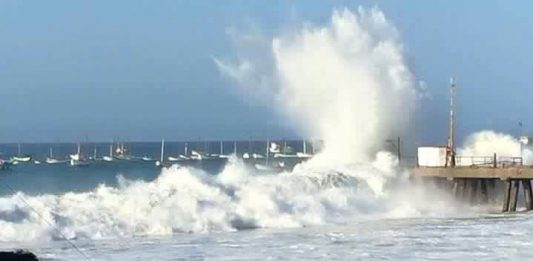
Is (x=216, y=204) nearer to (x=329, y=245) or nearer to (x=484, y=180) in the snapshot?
(x=329, y=245)

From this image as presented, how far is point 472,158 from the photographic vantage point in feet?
183

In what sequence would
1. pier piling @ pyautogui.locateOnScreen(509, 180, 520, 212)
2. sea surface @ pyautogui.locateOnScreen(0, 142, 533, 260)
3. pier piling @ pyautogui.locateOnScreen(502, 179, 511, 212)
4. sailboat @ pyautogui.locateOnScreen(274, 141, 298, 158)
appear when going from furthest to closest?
sailboat @ pyautogui.locateOnScreen(274, 141, 298, 158) → pier piling @ pyautogui.locateOnScreen(509, 180, 520, 212) → pier piling @ pyautogui.locateOnScreen(502, 179, 511, 212) → sea surface @ pyautogui.locateOnScreen(0, 142, 533, 260)

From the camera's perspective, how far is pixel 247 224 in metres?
39.7

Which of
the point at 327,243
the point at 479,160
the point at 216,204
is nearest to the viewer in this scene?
the point at 327,243

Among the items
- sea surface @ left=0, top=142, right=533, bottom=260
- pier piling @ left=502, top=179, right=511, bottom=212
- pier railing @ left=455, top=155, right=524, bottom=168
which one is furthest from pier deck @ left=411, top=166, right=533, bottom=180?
pier railing @ left=455, top=155, right=524, bottom=168

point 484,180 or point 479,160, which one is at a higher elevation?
point 479,160

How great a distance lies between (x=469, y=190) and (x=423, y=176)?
219 centimetres

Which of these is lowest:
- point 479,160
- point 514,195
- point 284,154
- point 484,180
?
point 514,195

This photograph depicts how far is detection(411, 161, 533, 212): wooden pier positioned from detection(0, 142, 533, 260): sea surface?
141 cm

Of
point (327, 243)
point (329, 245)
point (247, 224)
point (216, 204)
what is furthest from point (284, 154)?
point (329, 245)

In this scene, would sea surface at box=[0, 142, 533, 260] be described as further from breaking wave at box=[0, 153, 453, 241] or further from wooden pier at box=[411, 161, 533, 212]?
wooden pier at box=[411, 161, 533, 212]

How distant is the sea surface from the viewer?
96.8ft

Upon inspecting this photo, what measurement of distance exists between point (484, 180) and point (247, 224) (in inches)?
629

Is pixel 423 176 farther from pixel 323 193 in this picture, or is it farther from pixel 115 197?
pixel 115 197
